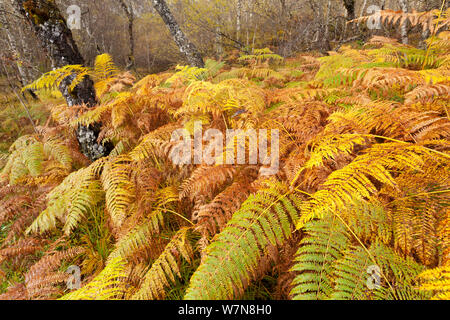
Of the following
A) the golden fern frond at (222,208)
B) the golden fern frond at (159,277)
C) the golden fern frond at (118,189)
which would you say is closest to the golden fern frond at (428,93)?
the golden fern frond at (222,208)

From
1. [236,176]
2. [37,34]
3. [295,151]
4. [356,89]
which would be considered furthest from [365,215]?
[37,34]

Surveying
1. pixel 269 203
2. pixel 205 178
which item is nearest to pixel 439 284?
pixel 269 203

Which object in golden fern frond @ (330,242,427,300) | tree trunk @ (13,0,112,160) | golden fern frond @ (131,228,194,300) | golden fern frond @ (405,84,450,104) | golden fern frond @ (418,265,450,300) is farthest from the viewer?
tree trunk @ (13,0,112,160)

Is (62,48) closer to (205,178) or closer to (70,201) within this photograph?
(70,201)

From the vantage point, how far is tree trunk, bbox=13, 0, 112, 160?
2.38 meters

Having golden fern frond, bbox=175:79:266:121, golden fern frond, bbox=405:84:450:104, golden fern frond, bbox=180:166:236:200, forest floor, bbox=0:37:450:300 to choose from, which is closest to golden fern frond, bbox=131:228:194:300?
forest floor, bbox=0:37:450:300

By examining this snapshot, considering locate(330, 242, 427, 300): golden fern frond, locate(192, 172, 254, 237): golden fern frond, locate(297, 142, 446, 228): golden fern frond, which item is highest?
locate(297, 142, 446, 228): golden fern frond

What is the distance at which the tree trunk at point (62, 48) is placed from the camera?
2383 millimetres

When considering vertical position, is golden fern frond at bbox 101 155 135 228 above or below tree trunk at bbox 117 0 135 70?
below

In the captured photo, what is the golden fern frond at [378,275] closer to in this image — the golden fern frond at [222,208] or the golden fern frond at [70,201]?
the golden fern frond at [222,208]

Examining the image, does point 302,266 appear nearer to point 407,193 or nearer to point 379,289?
point 379,289

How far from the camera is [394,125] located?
137 cm

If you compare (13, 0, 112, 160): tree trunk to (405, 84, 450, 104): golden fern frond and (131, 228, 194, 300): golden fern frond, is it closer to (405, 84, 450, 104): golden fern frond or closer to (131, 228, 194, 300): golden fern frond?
(131, 228, 194, 300): golden fern frond

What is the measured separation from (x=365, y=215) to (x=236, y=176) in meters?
0.90
